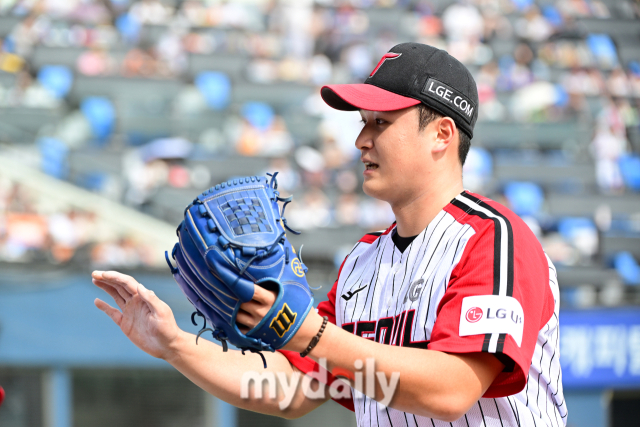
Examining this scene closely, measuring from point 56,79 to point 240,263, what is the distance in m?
7.50

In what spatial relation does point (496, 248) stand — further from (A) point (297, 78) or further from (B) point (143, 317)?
(A) point (297, 78)

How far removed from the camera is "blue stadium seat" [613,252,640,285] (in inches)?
272

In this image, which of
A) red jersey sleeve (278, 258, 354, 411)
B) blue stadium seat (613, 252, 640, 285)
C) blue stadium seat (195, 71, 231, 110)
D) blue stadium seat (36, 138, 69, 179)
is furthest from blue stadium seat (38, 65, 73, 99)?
red jersey sleeve (278, 258, 354, 411)

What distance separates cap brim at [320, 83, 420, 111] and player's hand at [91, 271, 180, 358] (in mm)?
702

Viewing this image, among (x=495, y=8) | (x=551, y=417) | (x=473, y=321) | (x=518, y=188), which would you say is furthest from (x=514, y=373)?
(x=495, y=8)

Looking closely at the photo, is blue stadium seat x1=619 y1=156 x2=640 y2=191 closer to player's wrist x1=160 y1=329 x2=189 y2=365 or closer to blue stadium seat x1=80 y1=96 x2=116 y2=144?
blue stadium seat x1=80 y1=96 x2=116 y2=144

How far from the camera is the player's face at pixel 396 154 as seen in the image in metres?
1.79

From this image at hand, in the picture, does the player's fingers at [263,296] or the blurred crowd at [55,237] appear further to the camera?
the blurred crowd at [55,237]

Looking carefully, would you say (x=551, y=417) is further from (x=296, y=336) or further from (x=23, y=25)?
(x=23, y=25)

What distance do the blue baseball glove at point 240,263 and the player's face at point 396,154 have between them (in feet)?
1.17

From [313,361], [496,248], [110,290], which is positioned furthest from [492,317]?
[110,290]

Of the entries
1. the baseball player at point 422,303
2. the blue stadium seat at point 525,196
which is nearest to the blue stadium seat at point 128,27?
the blue stadium seat at point 525,196

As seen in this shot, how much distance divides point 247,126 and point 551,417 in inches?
256

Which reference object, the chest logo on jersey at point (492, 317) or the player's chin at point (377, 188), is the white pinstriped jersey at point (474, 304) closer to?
the chest logo on jersey at point (492, 317)
